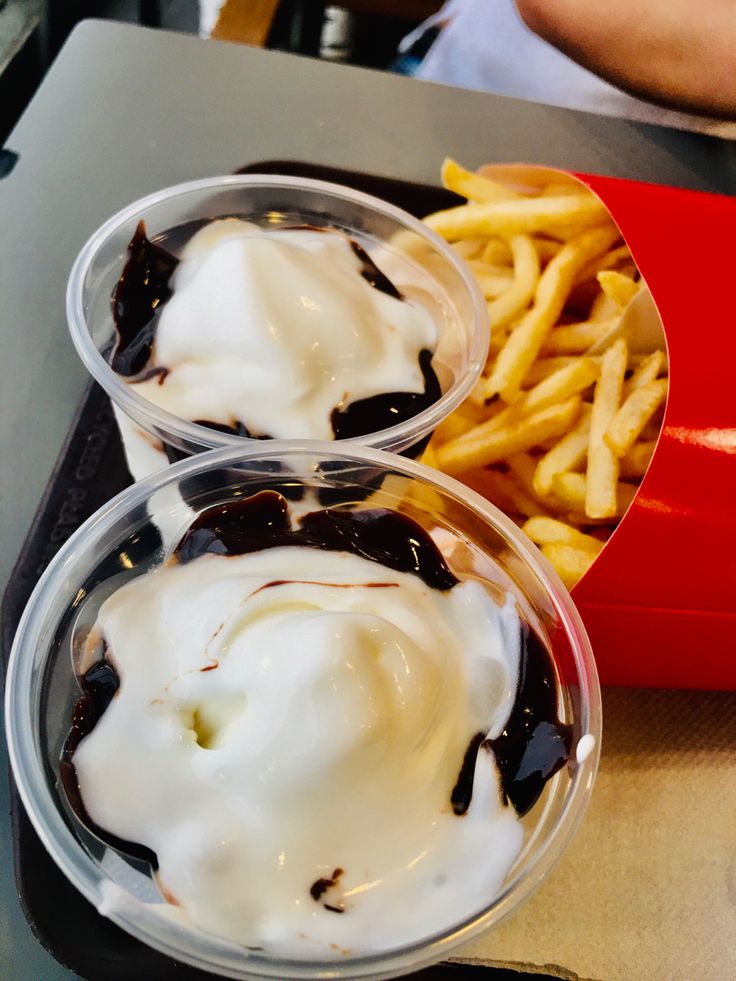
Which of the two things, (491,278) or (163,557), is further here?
(491,278)

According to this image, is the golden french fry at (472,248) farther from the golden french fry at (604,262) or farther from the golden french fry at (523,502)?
the golden french fry at (523,502)

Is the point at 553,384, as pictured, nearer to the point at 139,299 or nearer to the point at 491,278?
the point at 491,278

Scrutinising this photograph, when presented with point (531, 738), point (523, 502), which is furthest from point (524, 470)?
point (531, 738)

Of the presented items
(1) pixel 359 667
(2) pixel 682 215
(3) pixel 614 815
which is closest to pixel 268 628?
(1) pixel 359 667

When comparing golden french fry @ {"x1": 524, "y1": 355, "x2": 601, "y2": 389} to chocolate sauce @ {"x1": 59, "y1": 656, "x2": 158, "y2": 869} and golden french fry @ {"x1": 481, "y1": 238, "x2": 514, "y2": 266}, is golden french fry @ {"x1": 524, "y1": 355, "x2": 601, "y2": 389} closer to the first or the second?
golden french fry @ {"x1": 481, "y1": 238, "x2": 514, "y2": 266}

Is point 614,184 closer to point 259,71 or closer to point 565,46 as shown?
point 565,46

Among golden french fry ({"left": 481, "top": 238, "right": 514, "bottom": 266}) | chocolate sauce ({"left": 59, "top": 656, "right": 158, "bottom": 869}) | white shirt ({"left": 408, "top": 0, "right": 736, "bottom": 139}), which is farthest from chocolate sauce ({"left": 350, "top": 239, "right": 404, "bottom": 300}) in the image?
white shirt ({"left": 408, "top": 0, "right": 736, "bottom": 139})
